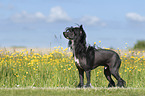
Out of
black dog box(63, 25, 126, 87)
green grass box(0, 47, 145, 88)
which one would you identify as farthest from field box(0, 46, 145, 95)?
black dog box(63, 25, 126, 87)

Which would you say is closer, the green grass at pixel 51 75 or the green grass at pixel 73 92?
the green grass at pixel 73 92

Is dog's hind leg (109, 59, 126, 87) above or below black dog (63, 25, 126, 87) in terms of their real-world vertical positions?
below

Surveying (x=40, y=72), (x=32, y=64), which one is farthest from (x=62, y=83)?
(x=32, y=64)

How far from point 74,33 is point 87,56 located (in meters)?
0.76

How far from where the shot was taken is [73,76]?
314 inches

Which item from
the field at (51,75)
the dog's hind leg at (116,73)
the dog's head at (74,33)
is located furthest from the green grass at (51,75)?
the dog's head at (74,33)

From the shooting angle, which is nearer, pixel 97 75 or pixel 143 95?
pixel 143 95

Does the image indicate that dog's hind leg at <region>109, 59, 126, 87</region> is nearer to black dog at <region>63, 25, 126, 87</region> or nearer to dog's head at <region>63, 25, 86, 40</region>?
black dog at <region>63, 25, 126, 87</region>

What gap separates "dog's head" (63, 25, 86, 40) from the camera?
5672mm

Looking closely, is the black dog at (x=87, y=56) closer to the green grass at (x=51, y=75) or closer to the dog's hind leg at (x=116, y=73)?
the dog's hind leg at (x=116, y=73)

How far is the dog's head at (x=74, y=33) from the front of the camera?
223 inches

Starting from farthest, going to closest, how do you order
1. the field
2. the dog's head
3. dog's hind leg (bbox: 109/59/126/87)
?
the field → dog's hind leg (bbox: 109/59/126/87) → the dog's head

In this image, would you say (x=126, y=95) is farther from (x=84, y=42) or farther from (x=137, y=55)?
(x=137, y=55)

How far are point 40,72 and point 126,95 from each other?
3.68 meters
